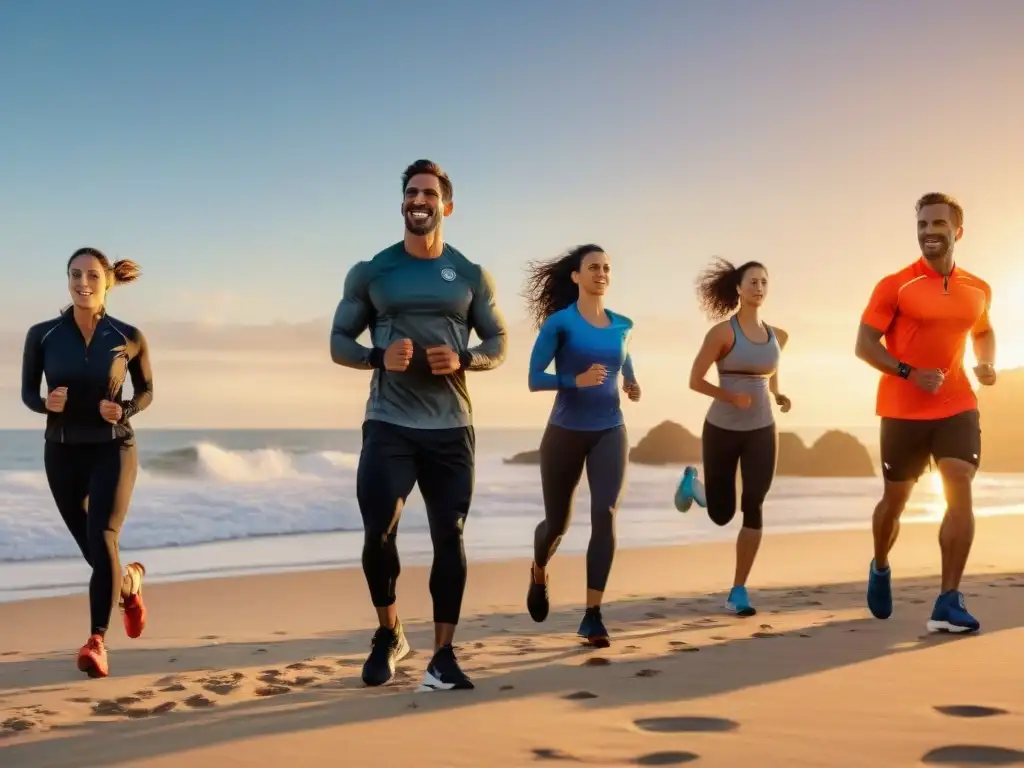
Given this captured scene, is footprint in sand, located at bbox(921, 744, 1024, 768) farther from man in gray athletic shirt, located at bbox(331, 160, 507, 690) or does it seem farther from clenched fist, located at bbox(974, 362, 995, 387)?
clenched fist, located at bbox(974, 362, 995, 387)

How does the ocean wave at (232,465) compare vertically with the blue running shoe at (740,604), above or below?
above

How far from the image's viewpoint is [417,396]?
4691mm

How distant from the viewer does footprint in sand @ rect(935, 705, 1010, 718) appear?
12.9 ft

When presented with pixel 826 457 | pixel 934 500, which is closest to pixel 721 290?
pixel 934 500

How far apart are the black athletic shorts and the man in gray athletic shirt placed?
264cm

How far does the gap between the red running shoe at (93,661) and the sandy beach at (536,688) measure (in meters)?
0.08

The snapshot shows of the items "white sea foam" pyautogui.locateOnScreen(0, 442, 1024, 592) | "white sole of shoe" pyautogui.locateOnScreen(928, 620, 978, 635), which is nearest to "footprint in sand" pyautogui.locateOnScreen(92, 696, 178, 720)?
"white sole of shoe" pyautogui.locateOnScreen(928, 620, 978, 635)

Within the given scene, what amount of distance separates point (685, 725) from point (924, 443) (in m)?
2.94

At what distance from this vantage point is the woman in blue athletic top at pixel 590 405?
5871 millimetres

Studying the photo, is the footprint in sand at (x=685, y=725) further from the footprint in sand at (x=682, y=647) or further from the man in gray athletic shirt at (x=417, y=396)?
the footprint in sand at (x=682, y=647)

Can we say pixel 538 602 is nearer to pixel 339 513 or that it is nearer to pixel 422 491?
pixel 422 491

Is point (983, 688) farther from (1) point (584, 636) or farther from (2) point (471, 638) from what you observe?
(2) point (471, 638)

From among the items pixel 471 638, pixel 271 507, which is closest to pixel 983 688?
pixel 471 638

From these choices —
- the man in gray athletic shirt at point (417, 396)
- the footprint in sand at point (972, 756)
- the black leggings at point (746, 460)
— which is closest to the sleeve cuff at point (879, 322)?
the black leggings at point (746, 460)
